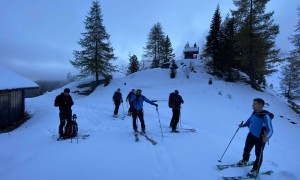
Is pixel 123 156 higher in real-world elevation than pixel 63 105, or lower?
lower

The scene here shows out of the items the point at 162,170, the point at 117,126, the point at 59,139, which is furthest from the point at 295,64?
the point at 59,139

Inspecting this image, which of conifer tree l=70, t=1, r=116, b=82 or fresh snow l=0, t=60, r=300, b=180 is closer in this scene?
fresh snow l=0, t=60, r=300, b=180

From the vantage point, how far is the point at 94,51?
31844 millimetres

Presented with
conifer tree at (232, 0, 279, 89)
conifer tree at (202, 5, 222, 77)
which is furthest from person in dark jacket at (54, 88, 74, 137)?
conifer tree at (202, 5, 222, 77)

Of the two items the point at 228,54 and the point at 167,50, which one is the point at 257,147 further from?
the point at 167,50

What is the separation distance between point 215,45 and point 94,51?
18.9m

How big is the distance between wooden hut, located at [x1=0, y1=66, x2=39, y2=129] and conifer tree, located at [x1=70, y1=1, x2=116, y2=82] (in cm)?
1566

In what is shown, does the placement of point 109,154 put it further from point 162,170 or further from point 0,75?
point 0,75

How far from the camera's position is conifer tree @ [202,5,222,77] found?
98.5 ft

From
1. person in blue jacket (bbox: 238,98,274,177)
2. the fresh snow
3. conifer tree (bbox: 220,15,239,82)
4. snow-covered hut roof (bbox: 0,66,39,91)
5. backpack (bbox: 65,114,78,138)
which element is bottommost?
the fresh snow

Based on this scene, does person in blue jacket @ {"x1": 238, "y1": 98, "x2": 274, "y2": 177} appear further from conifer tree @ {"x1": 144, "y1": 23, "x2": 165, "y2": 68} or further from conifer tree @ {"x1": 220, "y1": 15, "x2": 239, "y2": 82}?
conifer tree @ {"x1": 144, "y1": 23, "x2": 165, "y2": 68}

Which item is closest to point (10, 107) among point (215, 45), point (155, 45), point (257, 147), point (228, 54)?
point (257, 147)

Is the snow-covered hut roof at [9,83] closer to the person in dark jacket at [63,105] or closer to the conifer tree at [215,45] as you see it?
the person in dark jacket at [63,105]

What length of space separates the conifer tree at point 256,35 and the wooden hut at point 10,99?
78.7ft
